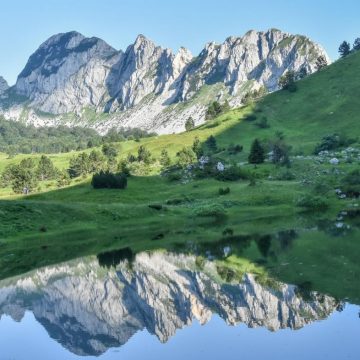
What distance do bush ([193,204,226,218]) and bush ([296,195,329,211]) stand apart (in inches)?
579

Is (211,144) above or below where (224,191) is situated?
above

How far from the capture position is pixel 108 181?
4048 inches

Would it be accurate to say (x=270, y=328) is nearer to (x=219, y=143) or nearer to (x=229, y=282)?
(x=229, y=282)

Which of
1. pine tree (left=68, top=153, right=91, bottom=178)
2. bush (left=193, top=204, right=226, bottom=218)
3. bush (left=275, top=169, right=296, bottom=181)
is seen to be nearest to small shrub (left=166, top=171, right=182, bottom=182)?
bush (left=275, top=169, right=296, bottom=181)

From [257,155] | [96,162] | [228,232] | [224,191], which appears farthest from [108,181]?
[96,162]

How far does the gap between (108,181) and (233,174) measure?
Answer: 2783 cm

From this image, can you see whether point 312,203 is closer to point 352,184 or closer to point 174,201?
point 352,184

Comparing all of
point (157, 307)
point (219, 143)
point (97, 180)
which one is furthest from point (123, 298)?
point (219, 143)

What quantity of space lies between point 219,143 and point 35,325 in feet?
507

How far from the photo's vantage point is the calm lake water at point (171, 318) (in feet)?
75.0

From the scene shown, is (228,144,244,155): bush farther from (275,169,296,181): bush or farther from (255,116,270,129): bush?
(275,169,296,181): bush

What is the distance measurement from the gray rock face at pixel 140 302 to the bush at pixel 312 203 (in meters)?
44.5

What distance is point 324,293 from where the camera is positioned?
30922 mm

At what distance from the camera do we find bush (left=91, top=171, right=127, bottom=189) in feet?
334
